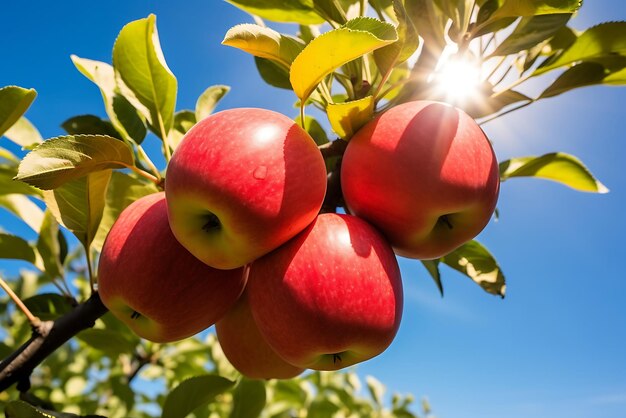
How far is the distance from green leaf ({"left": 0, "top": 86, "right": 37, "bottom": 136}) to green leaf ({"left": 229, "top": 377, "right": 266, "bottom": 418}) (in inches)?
43.5

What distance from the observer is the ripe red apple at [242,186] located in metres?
1.01

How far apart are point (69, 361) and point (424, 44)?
10.0ft

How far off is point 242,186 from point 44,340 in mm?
748

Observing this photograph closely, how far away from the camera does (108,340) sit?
1821 mm

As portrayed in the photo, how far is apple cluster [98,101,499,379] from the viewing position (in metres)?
1.04

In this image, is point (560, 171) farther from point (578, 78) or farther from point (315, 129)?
point (315, 129)

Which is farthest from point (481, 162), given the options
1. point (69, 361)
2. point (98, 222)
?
point (69, 361)

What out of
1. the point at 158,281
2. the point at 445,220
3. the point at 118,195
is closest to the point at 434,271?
the point at 445,220

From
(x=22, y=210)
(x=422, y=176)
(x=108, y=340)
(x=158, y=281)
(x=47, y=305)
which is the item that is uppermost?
(x=422, y=176)

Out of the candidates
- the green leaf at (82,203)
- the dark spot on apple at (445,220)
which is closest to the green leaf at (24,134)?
the green leaf at (82,203)

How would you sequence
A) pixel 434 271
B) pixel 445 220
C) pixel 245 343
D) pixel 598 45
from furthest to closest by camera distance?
pixel 434 271 → pixel 598 45 → pixel 245 343 → pixel 445 220

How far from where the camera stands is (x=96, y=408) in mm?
2766

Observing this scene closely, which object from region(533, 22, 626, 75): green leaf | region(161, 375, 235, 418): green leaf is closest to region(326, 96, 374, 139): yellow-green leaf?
region(533, 22, 626, 75): green leaf

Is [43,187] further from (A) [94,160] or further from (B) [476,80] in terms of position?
(B) [476,80]
